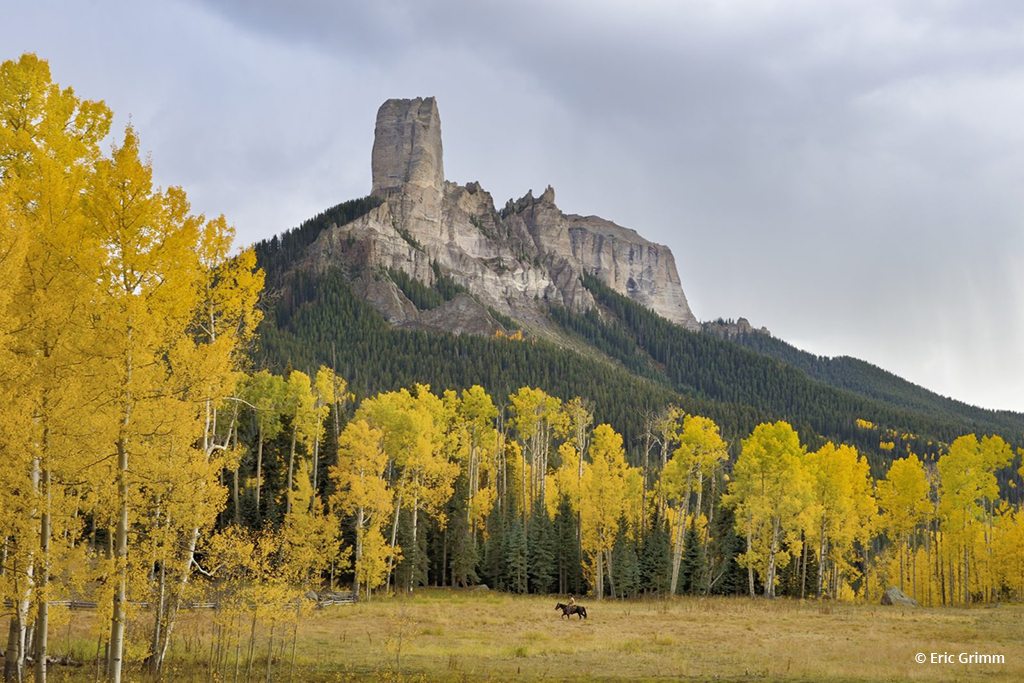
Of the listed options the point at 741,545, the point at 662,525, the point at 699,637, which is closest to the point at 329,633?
the point at 699,637

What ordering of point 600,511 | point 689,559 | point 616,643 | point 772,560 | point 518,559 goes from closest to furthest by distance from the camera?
point 616,643 → point 772,560 → point 600,511 → point 518,559 → point 689,559

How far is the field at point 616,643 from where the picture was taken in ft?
66.4

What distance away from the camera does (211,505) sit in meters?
16.8

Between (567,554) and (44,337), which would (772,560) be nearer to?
(567,554)

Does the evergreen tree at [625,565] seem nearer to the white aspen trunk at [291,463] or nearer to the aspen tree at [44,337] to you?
the white aspen trunk at [291,463]

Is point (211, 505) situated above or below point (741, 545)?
above

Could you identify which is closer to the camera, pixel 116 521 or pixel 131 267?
pixel 131 267

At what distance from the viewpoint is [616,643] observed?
27.3 meters

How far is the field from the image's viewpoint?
20.2 m

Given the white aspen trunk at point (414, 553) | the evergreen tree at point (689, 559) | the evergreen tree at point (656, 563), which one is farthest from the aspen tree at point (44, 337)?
the evergreen tree at point (689, 559)

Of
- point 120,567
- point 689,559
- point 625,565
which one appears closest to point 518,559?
point 625,565

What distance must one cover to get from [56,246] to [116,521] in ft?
17.5

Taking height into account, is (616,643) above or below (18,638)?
below

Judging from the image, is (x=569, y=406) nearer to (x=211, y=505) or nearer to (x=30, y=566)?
(x=211, y=505)
